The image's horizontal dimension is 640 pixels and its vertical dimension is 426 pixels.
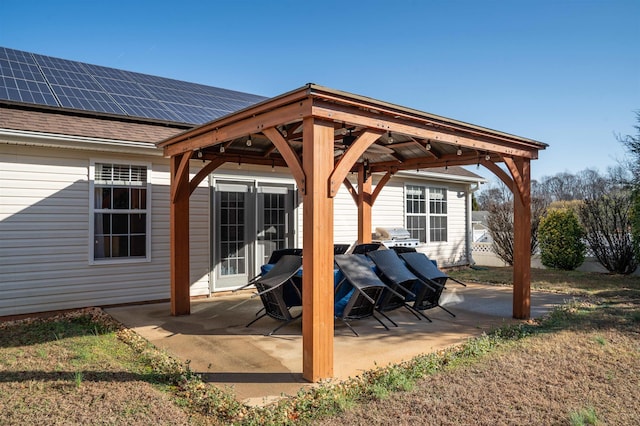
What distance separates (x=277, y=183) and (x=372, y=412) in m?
6.01

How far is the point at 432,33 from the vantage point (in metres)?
10.3

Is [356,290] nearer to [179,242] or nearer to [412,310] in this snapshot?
[412,310]

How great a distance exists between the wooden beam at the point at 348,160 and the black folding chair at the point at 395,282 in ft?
7.03

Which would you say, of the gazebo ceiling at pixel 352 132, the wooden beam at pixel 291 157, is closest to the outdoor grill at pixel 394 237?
the gazebo ceiling at pixel 352 132

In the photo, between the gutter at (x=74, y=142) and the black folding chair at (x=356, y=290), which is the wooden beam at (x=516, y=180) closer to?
the black folding chair at (x=356, y=290)

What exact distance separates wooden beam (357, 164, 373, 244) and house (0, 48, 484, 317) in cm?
77

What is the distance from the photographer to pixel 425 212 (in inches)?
467

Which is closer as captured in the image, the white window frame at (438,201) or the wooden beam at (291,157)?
the wooden beam at (291,157)

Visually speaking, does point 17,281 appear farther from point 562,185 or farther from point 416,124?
point 562,185

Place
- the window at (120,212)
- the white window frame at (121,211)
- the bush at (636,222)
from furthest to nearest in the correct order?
the bush at (636,222) < the window at (120,212) < the white window frame at (121,211)

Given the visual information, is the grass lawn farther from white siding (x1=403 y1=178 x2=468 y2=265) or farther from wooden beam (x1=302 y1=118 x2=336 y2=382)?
white siding (x1=403 y1=178 x2=468 y2=265)

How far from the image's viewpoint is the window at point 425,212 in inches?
454

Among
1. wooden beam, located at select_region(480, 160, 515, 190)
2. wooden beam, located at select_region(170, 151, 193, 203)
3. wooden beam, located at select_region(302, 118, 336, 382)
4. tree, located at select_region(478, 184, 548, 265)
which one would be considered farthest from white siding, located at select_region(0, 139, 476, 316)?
tree, located at select_region(478, 184, 548, 265)

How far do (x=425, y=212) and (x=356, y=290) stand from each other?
24.1 feet
